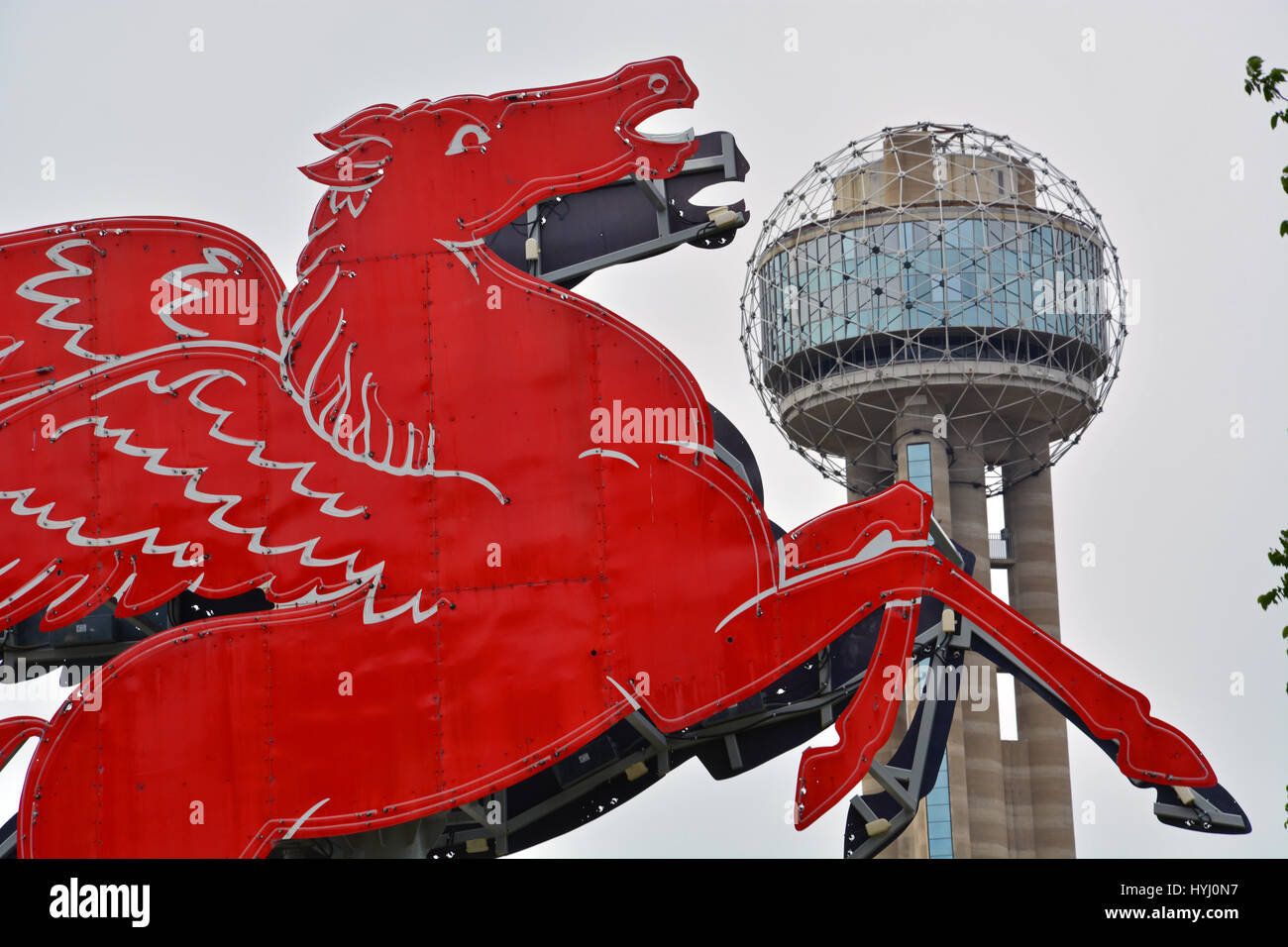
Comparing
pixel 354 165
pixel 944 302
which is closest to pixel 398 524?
pixel 354 165

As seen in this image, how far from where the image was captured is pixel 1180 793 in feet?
68.0

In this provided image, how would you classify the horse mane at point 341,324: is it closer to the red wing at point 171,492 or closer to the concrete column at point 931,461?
the red wing at point 171,492

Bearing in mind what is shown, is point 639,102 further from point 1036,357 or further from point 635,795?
point 1036,357

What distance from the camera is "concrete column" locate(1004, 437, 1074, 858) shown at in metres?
62.0

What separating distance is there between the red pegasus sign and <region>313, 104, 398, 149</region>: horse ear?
0.04m

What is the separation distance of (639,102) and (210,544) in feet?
25.2

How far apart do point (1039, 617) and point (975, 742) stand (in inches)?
206

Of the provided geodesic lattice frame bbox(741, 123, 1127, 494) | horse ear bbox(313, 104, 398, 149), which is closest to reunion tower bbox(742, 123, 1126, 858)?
geodesic lattice frame bbox(741, 123, 1127, 494)

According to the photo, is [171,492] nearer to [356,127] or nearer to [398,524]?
[398,524]

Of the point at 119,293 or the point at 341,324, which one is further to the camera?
the point at 119,293

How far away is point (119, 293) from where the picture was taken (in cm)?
2361

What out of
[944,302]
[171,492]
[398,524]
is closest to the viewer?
[398,524]

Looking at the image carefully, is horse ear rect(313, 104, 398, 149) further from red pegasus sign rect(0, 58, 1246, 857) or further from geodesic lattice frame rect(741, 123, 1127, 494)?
geodesic lattice frame rect(741, 123, 1127, 494)

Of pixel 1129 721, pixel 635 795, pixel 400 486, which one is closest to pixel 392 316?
pixel 400 486
